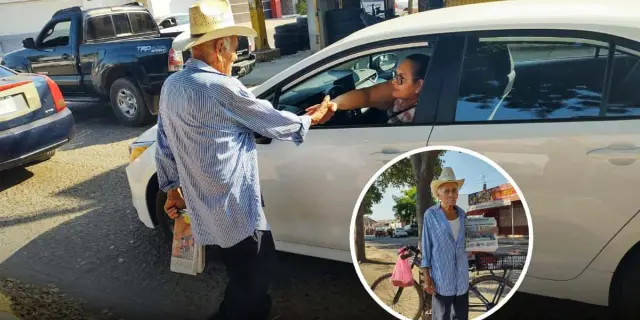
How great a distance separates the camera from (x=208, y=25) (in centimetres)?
234

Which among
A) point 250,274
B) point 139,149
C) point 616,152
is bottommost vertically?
point 250,274

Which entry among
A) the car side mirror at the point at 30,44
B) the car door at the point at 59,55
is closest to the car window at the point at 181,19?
the car side mirror at the point at 30,44

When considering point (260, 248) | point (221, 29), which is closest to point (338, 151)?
point (260, 248)

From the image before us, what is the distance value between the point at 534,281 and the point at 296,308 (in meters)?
1.36

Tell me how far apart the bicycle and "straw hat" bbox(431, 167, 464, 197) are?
25cm

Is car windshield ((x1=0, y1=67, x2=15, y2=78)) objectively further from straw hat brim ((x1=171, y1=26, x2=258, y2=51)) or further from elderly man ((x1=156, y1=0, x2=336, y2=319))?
straw hat brim ((x1=171, y1=26, x2=258, y2=51))

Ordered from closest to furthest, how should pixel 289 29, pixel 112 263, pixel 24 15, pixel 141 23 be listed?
1. pixel 112 263
2. pixel 141 23
3. pixel 289 29
4. pixel 24 15

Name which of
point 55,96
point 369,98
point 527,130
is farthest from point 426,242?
point 55,96

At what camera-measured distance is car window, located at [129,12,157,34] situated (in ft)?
29.7

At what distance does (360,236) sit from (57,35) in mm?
8249

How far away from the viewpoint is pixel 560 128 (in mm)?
2393

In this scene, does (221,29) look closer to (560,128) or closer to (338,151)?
(338,151)

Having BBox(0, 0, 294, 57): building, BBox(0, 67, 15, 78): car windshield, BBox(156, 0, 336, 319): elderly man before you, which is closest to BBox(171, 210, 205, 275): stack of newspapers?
BBox(156, 0, 336, 319): elderly man

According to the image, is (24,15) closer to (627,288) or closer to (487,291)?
(487,291)
